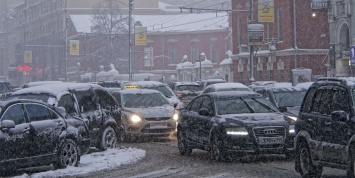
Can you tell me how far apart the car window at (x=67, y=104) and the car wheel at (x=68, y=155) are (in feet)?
6.66

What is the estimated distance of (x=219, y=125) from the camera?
17.6 metres

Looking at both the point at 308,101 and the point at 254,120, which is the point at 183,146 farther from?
the point at 308,101

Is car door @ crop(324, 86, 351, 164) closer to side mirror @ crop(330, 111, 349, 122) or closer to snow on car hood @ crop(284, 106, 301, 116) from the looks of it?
side mirror @ crop(330, 111, 349, 122)

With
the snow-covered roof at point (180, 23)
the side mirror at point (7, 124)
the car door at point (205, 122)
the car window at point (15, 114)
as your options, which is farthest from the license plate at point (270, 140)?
the snow-covered roof at point (180, 23)

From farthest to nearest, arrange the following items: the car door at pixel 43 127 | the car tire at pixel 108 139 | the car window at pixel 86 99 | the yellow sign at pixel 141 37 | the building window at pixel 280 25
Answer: the building window at pixel 280 25
the yellow sign at pixel 141 37
the car tire at pixel 108 139
the car window at pixel 86 99
the car door at pixel 43 127

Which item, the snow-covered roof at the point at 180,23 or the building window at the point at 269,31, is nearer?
the building window at the point at 269,31

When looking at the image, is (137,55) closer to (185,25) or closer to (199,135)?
Result: (185,25)

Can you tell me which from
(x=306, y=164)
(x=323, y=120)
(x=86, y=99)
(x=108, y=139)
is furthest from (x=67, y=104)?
(x=323, y=120)

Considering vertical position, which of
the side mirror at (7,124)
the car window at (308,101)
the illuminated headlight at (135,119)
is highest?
the car window at (308,101)

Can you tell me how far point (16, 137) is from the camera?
49.0ft

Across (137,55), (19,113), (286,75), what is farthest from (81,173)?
(137,55)

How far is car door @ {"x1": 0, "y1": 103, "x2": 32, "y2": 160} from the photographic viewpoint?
14.7m

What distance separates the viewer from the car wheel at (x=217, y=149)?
17453 mm

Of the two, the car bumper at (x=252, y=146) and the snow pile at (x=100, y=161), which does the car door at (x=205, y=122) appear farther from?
the snow pile at (x=100, y=161)
